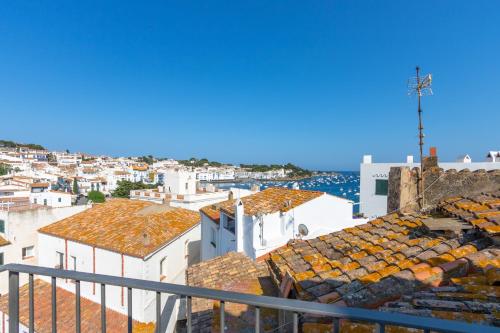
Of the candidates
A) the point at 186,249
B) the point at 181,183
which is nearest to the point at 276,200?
the point at 186,249

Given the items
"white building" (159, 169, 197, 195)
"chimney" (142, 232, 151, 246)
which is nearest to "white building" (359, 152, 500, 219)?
"chimney" (142, 232, 151, 246)

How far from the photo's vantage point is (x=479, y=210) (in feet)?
15.7

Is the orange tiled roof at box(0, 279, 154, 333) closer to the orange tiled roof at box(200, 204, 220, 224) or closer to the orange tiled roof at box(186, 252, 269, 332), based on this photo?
the orange tiled roof at box(200, 204, 220, 224)

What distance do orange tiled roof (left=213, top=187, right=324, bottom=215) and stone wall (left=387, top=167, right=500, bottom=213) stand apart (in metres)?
4.30

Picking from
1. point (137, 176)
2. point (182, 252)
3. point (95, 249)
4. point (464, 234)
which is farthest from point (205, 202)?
point (137, 176)

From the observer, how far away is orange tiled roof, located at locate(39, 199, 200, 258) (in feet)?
47.6

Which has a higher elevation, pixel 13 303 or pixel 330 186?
pixel 13 303

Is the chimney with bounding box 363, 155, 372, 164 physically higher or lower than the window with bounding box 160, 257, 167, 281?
higher

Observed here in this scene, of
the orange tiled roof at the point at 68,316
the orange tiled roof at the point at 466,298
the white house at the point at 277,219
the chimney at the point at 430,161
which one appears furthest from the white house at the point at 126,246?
the orange tiled roof at the point at 466,298

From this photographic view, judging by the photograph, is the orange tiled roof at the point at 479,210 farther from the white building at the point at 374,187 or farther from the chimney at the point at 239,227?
the white building at the point at 374,187

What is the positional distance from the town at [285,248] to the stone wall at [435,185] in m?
0.03

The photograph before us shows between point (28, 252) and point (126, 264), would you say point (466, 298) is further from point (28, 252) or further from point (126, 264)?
point (28, 252)

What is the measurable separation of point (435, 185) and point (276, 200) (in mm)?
6597

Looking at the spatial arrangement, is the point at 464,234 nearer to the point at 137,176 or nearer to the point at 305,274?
the point at 305,274
